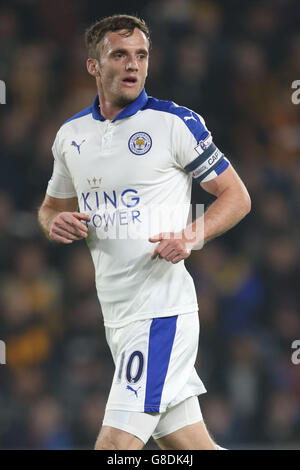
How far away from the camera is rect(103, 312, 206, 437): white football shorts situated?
10.3 ft

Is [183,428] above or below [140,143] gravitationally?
below

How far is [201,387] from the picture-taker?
3.35 meters

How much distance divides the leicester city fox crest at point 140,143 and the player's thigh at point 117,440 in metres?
1.10

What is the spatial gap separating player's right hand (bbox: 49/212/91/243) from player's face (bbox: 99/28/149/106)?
0.56 m

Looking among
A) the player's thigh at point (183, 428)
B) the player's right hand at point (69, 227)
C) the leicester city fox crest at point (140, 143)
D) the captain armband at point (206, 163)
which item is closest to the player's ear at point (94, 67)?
the leicester city fox crest at point (140, 143)

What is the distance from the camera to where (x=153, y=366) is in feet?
10.4

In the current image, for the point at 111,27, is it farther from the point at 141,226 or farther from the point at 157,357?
the point at 157,357

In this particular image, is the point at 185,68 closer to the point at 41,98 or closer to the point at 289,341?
the point at 41,98

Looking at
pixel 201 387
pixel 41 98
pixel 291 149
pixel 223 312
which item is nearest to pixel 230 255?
pixel 223 312

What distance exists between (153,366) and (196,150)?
874 millimetres

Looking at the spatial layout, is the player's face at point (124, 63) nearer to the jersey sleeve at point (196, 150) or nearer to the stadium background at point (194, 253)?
the jersey sleeve at point (196, 150)

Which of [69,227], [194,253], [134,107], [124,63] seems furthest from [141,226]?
[194,253]

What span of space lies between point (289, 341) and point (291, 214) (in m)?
1.03

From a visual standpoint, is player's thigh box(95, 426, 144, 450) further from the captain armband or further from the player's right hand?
the captain armband
